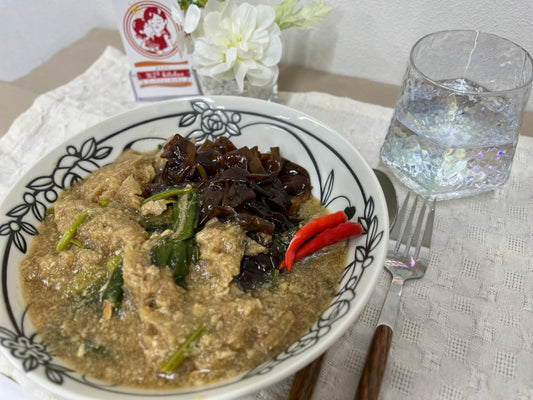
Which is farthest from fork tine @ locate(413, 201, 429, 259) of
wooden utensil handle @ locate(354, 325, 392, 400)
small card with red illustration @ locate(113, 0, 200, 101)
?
small card with red illustration @ locate(113, 0, 200, 101)

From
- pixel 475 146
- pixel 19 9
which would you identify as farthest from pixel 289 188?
pixel 19 9

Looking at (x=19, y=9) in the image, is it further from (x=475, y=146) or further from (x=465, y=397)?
(x=465, y=397)

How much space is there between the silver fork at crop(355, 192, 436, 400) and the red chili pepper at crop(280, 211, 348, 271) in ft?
1.07

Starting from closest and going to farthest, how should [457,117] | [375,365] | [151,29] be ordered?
[375,365]
[457,117]
[151,29]

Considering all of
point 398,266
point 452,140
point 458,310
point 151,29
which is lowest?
point 458,310

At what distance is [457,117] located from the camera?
2377mm

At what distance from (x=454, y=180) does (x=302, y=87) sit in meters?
1.62

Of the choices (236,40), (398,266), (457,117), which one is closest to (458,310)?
(398,266)

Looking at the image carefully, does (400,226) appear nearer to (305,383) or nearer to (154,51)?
(305,383)

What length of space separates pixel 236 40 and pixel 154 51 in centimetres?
65

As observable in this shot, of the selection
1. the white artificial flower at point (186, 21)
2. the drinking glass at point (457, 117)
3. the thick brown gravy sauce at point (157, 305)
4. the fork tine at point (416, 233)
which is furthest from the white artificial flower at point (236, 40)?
the fork tine at point (416, 233)

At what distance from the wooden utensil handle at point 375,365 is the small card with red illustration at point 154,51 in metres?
2.21

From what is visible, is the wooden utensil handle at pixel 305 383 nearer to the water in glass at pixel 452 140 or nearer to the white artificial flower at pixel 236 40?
the water in glass at pixel 452 140

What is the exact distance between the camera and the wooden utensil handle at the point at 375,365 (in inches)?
60.2
